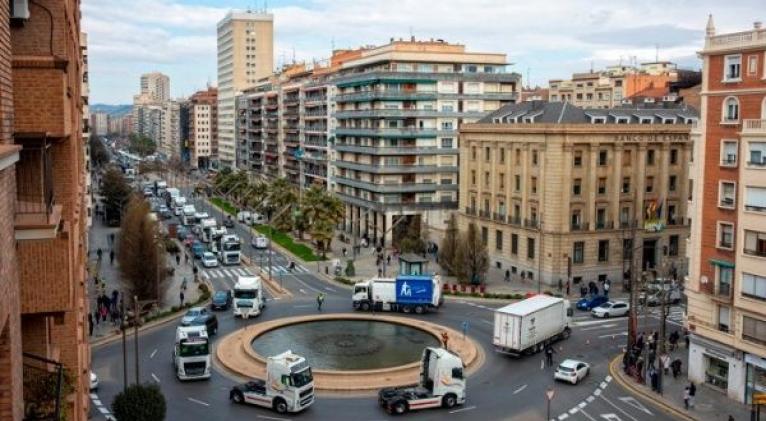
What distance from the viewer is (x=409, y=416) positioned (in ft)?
124

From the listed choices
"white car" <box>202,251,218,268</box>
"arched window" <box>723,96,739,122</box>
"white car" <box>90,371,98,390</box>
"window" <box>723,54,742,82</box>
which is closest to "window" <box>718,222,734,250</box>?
"arched window" <box>723,96,739,122</box>

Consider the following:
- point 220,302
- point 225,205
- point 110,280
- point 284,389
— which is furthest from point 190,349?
point 225,205

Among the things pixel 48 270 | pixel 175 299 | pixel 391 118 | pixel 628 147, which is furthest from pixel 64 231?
pixel 391 118

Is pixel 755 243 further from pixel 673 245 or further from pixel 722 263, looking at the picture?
pixel 673 245

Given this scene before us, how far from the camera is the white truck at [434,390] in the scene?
38188 millimetres

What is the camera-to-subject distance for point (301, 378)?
37.8m

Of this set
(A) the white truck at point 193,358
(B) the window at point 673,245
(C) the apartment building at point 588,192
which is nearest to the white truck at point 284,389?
(A) the white truck at point 193,358

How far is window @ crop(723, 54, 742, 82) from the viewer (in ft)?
A: 136

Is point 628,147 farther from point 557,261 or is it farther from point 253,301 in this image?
point 253,301

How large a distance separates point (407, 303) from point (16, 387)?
52314mm

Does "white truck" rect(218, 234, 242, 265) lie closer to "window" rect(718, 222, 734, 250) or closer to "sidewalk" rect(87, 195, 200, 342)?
"sidewalk" rect(87, 195, 200, 342)

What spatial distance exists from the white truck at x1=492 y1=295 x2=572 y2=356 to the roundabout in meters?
2.11

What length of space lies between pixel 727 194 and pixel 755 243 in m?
3.31

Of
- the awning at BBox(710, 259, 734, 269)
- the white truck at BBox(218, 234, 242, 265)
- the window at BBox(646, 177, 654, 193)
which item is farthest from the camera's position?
the white truck at BBox(218, 234, 242, 265)
